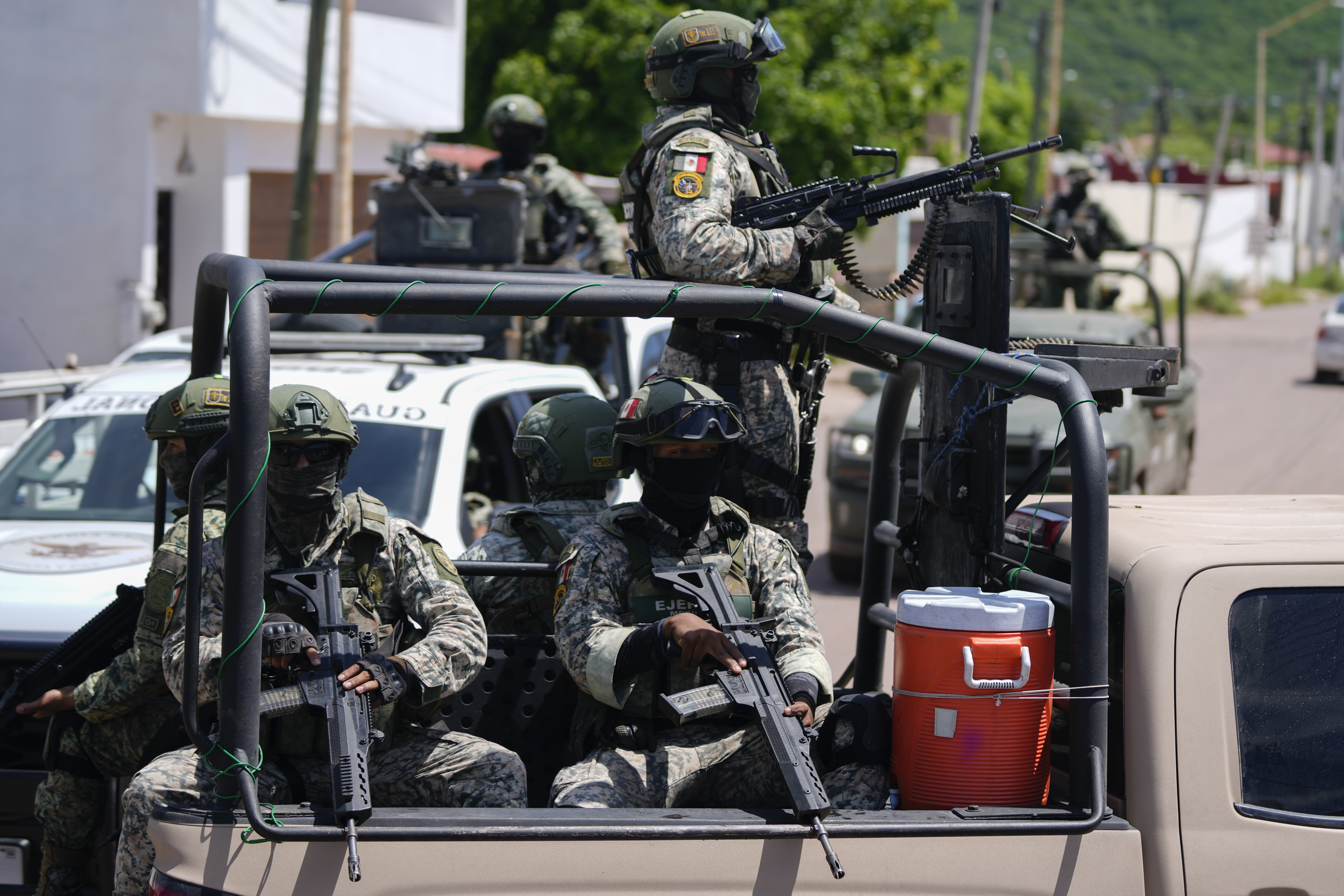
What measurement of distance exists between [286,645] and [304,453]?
566mm

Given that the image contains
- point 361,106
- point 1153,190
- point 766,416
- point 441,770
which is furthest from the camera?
point 1153,190

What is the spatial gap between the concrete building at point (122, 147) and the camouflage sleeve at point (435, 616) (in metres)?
11.9

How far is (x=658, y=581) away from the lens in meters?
3.18

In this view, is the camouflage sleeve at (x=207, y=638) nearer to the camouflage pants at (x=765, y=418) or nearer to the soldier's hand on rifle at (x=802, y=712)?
the soldier's hand on rifle at (x=802, y=712)

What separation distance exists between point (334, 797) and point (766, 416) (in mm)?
2266

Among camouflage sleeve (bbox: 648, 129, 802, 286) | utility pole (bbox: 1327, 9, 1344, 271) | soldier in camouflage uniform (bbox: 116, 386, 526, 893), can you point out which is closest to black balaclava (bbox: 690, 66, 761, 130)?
camouflage sleeve (bbox: 648, 129, 802, 286)

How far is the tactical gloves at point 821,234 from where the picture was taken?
4250mm

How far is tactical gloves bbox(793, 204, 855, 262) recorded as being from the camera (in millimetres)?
4250

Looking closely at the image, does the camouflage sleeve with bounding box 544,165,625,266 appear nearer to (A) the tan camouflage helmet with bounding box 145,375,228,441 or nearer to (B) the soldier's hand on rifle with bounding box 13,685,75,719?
(A) the tan camouflage helmet with bounding box 145,375,228,441

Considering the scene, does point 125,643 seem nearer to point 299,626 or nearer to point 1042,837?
point 299,626

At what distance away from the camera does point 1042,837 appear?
258cm

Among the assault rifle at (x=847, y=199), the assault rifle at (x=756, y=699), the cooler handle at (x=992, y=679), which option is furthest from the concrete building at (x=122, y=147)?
the cooler handle at (x=992, y=679)

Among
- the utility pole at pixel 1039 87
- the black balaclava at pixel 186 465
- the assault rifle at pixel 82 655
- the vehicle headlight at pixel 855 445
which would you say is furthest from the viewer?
the utility pole at pixel 1039 87

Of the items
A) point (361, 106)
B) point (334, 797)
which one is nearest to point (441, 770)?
point (334, 797)
